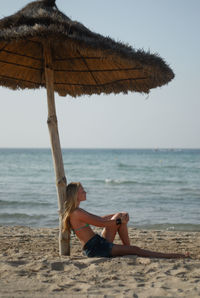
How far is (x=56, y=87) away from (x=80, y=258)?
279cm

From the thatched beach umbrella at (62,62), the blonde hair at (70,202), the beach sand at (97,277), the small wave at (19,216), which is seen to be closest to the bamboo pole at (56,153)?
the thatched beach umbrella at (62,62)

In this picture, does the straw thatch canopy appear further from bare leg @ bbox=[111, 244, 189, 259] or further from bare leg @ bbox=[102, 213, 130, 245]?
bare leg @ bbox=[111, 244, 189, 259]

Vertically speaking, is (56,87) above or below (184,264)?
above

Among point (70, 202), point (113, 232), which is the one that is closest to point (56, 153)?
point (70, 202)

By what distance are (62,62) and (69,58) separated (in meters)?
0.20

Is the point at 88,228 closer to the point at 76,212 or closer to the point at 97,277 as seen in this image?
the point at 76,212

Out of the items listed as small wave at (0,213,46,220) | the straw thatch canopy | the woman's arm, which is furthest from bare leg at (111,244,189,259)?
small wave at (0,213,46,220)

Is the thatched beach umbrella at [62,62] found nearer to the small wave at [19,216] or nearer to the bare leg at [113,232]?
the bare leg at [113,232]

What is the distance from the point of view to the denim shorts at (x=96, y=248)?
13.5 feet

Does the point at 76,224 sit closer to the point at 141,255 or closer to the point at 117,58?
the point at 141,255

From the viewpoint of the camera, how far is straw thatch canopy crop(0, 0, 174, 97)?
3770mm

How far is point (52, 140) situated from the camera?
4.45 metres

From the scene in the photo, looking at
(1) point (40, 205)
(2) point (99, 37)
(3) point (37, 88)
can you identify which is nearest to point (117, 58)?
(2) point (99, 37)

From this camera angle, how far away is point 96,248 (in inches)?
162
